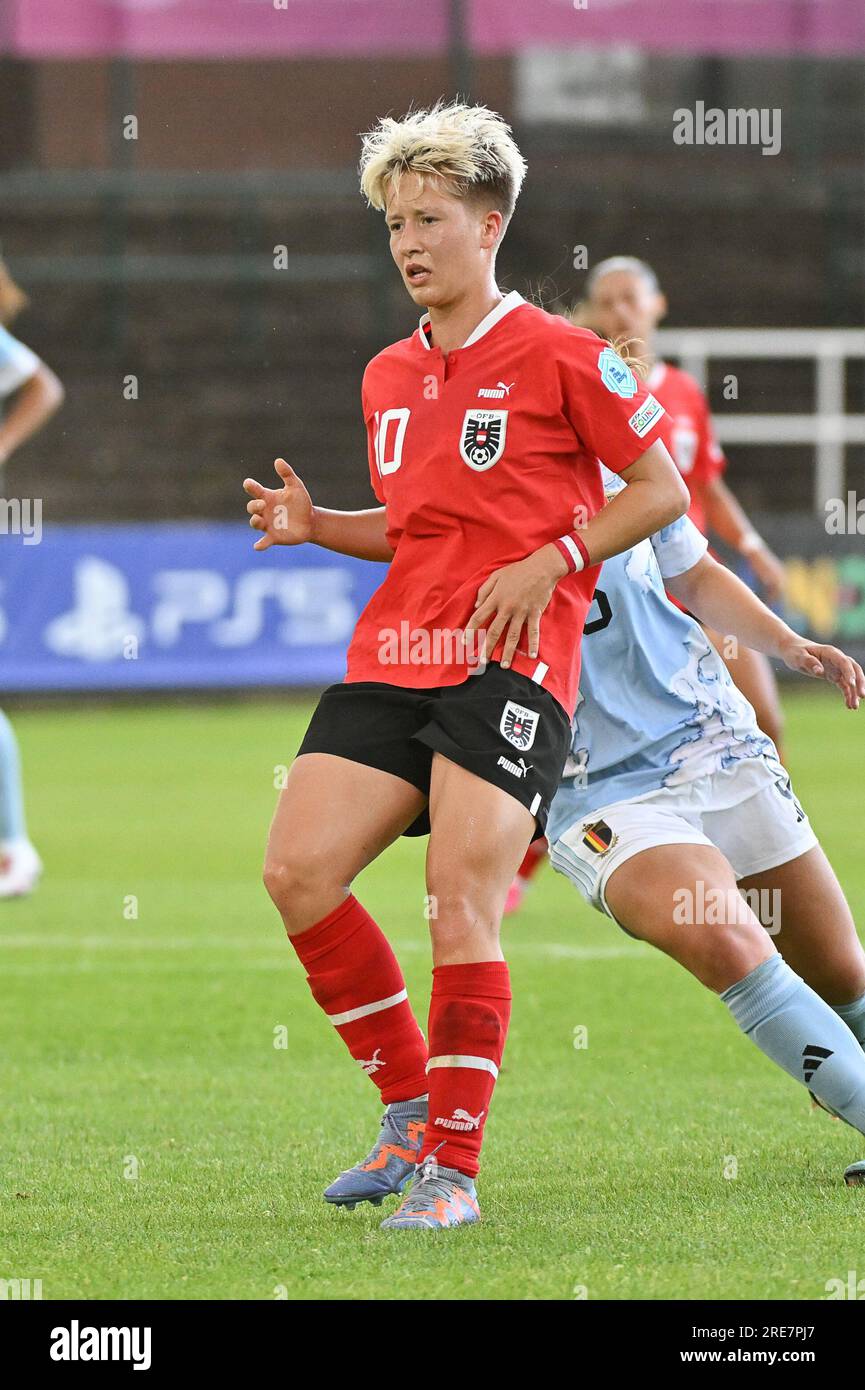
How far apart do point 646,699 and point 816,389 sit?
670 inches

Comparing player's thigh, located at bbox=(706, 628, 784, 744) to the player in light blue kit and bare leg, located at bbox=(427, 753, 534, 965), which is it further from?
bare leg, located at bbox=(427, 753, 534, 965)

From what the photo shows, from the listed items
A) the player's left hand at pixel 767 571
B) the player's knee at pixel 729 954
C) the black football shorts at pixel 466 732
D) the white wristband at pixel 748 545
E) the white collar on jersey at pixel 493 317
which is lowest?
the player's knee at pixel 729 954

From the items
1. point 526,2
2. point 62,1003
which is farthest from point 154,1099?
point 526,2

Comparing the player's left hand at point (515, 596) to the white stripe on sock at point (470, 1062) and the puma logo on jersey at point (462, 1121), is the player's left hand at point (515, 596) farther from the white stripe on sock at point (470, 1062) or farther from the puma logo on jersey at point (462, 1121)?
the puma logo on jersey at point (462, 1121)

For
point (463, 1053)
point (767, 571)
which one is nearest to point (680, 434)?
point (767, 571)

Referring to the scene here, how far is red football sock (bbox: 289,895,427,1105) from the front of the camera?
4.10 metres

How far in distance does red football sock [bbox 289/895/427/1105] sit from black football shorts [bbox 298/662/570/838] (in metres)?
0.26

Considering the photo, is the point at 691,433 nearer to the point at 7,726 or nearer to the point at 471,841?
the point at 7,726

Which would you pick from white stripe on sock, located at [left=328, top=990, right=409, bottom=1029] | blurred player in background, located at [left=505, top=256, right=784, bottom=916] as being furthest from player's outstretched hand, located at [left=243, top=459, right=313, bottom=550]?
blurred player in background, located at [left=505, top=256, right=784, bottom=916]

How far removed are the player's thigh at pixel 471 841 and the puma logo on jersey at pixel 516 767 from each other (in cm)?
4

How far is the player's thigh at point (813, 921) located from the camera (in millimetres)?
4383

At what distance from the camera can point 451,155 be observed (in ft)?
13.2

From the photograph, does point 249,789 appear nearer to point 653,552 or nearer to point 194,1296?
point 653,552

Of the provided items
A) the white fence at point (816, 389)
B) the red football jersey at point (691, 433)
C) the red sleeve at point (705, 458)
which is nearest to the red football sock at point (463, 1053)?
the red football jersey at point (691, 433)
